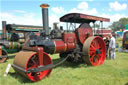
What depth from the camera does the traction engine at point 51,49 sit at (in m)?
3.18

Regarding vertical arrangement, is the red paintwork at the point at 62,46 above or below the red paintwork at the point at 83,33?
below

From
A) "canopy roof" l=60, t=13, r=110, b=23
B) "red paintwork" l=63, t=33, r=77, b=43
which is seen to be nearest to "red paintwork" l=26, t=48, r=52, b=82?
"red paintwork" l=63, t=33, r=77, b=43

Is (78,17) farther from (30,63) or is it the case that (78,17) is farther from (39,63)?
(30,63)

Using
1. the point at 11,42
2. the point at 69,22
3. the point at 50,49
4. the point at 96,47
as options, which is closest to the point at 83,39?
the point at 96,47

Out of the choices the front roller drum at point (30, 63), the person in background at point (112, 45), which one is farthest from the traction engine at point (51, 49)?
the person in background at point (112, 45)

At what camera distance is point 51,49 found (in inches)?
148

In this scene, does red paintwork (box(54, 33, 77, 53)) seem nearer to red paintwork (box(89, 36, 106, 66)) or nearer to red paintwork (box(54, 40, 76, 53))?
red paintwork (box(54, 40, 76, 53))

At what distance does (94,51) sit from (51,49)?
1815mm

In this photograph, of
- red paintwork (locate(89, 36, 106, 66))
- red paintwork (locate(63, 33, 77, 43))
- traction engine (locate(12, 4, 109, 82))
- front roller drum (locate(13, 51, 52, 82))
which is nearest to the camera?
front roller drum (locate(13, 51, 52, 82))

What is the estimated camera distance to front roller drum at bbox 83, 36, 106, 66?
4.30 meters

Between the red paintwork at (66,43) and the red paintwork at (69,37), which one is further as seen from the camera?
the red paintwork at (69,37)

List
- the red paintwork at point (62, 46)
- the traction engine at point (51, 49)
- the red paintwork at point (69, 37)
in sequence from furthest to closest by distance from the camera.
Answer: the red paintwork at point (69, 37) → the red paintwork at point (62, 46) → the traction engine at point (51, 49)

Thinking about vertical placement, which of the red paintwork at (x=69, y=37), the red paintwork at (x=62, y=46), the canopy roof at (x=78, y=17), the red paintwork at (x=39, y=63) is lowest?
the red paintwork at (x=39, y=63)

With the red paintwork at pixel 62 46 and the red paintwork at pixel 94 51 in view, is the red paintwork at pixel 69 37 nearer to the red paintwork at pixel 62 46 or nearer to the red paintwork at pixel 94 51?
the red paintwork at pixel 62 46
